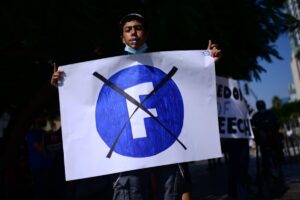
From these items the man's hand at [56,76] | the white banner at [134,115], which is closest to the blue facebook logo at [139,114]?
the white banner at [134,115]

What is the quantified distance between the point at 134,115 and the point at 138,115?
29 mm

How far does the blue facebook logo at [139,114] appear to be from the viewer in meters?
2.92

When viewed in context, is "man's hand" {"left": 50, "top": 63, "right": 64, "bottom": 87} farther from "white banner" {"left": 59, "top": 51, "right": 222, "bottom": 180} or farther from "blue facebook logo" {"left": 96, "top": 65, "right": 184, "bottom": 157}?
"blue facebook logo" {"left": 96, "top": 65, "right": 184, "bottom": 157}

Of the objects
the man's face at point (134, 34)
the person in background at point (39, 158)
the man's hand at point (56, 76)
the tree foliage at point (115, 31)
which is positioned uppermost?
the tree foliage at point (115, 31)

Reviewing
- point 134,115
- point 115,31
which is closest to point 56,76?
point 134,115

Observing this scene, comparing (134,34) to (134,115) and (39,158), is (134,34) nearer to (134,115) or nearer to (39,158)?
(134,115)

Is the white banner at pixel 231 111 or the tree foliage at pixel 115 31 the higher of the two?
the tree foliage at pixel 115 31

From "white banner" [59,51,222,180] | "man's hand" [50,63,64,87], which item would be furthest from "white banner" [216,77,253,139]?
"man's hand" [50,63,64,87]

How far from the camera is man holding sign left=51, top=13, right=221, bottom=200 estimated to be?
2.84 meters

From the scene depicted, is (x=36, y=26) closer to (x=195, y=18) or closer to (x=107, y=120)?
(x=195, y=18)

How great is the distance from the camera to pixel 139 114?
295cm

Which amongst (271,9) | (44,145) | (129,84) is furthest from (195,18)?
(129,84)

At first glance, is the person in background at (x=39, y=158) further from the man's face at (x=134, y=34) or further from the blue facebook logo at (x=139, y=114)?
the man's face at (x=134, y=34)

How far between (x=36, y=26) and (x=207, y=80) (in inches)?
118
